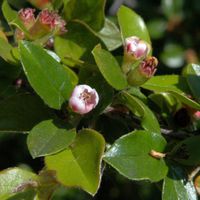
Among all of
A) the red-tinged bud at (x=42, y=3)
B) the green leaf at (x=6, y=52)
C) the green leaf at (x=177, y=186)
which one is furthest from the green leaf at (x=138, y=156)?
the red-tinged bud at (x=42, y=3)

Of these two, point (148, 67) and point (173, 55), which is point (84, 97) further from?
point (173, 55)

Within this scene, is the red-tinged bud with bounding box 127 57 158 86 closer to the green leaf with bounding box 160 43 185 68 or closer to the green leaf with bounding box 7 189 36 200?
the green leaf with bounding box 7 189 36 200

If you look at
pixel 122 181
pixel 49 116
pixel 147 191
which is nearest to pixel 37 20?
pixel 49 116

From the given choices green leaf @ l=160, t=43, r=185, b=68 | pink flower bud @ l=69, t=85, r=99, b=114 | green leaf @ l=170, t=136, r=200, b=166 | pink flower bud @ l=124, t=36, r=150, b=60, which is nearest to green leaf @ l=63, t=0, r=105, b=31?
pink flower bud @ l=124, t=36, r=150, b=60

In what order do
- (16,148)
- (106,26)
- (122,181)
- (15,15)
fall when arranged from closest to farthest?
(15,15), (106,26), (122,181), (16,148)

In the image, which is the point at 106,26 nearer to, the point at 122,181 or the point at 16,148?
the point at 122,181

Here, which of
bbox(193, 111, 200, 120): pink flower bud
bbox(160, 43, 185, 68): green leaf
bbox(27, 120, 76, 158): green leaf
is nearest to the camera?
bbox(27, 120, 76, 158): green leaf

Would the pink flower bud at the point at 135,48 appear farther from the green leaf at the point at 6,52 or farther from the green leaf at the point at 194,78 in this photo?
the green leaf at the point at 6,52
